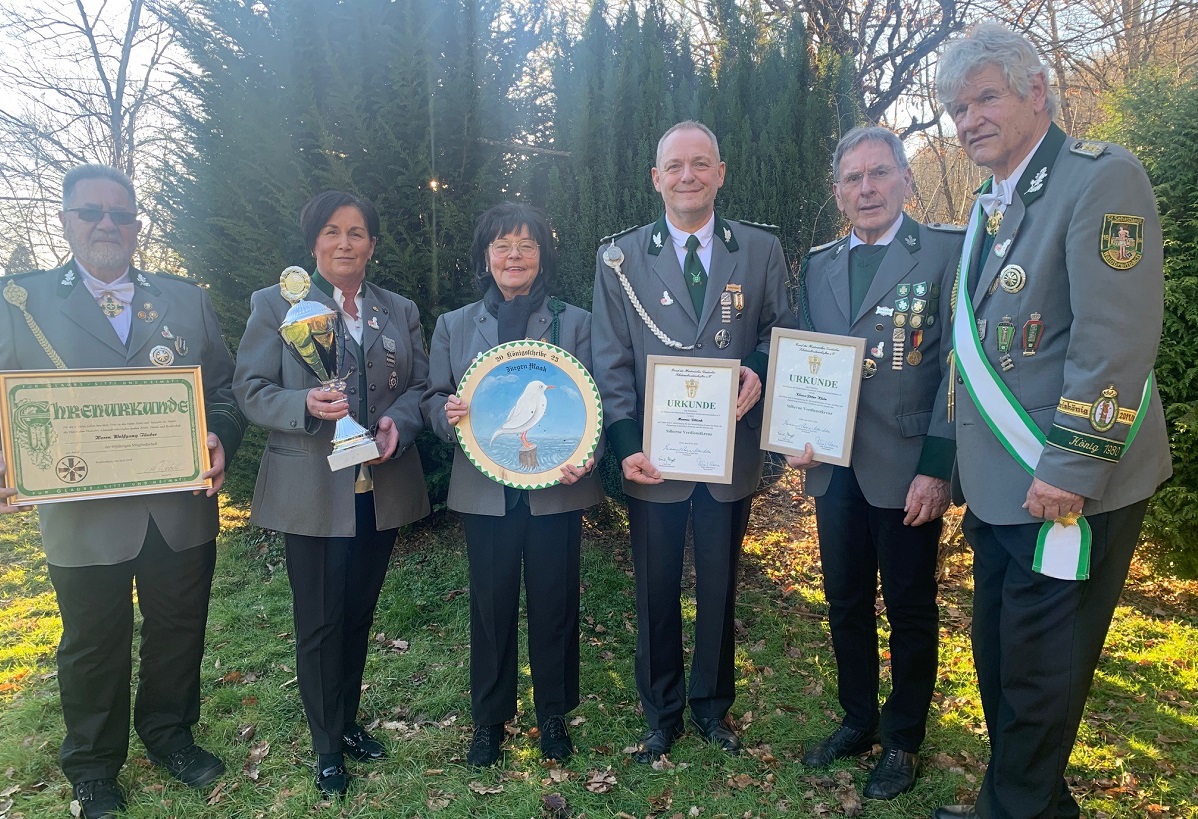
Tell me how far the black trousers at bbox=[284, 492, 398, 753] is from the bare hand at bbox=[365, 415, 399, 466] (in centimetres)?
25

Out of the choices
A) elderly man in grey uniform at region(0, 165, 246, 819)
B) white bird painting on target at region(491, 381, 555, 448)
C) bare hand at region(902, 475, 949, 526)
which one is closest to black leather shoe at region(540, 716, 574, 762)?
white bird painting on target at region(491, 381, 555, 448)

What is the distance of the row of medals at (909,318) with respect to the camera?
2822mm

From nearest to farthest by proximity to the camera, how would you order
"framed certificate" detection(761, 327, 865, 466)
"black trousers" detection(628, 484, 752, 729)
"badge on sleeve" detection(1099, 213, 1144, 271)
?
"badge on sleeve" detection(1099, 213, 1144, 271)
"framed certificate" detection(761, 327, 865, 466)
"black trousers" detection(628, 484, 752, 729)

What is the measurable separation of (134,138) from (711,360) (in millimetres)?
11220

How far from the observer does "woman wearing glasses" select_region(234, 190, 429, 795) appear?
9.61 ft

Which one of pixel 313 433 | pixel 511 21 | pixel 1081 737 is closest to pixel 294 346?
pixel 313 433

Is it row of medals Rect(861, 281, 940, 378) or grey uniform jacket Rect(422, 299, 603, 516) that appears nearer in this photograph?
row of medals Rect(861, 281, 940, 378)

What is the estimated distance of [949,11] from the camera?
250 inches

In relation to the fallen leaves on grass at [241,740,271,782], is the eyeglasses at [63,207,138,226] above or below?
above

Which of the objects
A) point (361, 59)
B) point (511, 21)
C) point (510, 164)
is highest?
point (511, 21)

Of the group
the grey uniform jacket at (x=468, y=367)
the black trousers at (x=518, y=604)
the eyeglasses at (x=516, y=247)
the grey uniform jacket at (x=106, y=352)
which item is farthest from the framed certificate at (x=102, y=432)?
the eyeglasses at (x=516, y=247)

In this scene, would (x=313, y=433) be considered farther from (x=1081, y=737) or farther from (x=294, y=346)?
(x=1081, y=737)

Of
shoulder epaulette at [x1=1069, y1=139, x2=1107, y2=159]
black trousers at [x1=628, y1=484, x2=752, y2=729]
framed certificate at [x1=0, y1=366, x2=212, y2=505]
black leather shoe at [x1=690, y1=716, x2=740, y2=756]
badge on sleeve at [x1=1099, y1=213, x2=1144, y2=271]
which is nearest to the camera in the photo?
badge on sleeve at [x1=1099, y1=213, x2=1144, y2=271]

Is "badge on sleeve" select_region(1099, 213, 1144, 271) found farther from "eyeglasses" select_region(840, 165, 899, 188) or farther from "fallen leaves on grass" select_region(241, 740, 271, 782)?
"fallen leaves on grass" select_region(241, 740, 271, 782)
